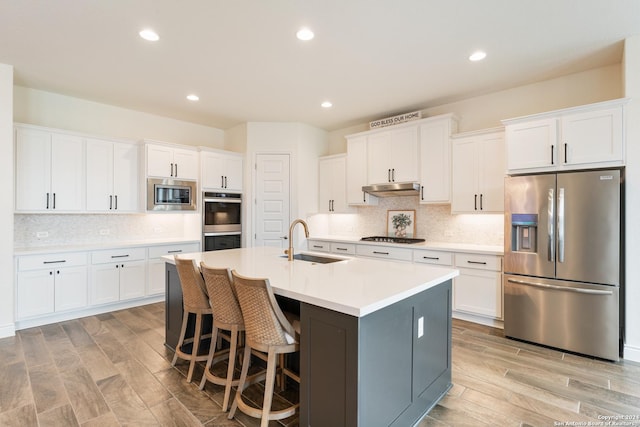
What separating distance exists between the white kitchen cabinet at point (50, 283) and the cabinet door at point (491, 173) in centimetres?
505

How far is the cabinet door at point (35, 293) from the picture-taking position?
3.58m

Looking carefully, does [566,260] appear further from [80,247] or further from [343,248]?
[80,247]

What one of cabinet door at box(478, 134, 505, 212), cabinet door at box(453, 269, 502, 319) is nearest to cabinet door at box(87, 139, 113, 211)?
cabinet door at box(453, 269, 502, 319)

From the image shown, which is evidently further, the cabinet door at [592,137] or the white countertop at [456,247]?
the white countertop at [456,247]

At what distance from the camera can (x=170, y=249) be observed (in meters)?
4.69

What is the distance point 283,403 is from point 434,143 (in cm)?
361

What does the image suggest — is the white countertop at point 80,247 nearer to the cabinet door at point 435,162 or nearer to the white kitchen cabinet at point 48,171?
the white kitchen cabinet at point 48,171

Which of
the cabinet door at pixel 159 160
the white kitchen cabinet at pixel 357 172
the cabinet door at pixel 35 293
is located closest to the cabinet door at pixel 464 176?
the white kitchen cabinet at pixel 357 172

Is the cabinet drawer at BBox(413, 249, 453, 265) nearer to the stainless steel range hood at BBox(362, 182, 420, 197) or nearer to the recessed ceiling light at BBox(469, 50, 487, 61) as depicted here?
the stainless steel range hood at BBox(362, 182, 420, 197)

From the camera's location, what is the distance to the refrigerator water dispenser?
3.20 m

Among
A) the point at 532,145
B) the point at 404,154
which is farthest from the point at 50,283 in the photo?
the point at 532,145

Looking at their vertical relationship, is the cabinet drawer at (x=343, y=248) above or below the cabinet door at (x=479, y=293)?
above

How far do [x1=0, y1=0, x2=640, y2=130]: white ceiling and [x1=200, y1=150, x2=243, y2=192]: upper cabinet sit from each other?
1.00 meters

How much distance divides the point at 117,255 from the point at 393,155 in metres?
4.09
